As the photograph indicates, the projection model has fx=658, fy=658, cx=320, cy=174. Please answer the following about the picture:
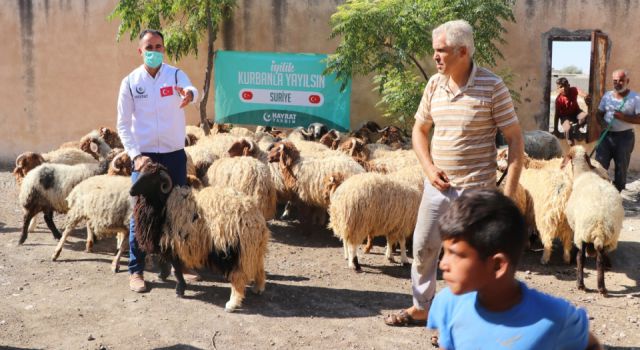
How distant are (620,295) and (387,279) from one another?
2081mm

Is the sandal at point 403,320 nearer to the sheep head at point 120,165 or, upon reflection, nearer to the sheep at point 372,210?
the sheep at point 372,210

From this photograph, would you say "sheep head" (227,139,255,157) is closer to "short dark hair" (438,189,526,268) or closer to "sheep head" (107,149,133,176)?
"sheep head" (107,149,133,176)

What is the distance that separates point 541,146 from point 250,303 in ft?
19.8

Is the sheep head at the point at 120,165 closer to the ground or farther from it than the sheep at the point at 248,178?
farther from it

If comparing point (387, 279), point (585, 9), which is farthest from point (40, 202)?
point (585, 9)

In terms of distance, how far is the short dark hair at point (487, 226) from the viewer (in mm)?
1976

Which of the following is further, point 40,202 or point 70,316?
point 40,202

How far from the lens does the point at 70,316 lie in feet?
16.9

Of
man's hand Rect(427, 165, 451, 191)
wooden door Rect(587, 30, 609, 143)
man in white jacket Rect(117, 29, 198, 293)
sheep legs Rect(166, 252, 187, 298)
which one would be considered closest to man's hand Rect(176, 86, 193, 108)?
man in white jacket Rect(117, 29, 198, 293)

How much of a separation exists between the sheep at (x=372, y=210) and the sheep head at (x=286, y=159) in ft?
3.79

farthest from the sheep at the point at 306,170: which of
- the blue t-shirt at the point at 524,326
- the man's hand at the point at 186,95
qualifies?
the blue t-shirt at the point at 524,326

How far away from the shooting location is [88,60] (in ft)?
43.1

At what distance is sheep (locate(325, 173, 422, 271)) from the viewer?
6434 millimetres

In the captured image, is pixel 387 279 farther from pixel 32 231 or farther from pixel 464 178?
pixel 32 231
